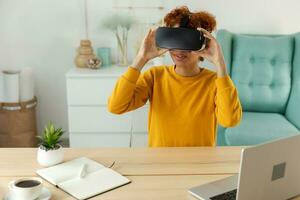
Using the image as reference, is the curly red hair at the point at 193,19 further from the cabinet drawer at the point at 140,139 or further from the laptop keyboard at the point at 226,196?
the cabinet drawer at the point at 140,139

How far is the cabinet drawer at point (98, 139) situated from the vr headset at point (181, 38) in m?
1.70

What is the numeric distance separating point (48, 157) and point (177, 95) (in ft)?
1.95

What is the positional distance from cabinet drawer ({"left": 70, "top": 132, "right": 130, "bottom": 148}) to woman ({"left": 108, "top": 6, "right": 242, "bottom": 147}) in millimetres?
1378

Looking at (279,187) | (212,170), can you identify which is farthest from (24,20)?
(279,187)

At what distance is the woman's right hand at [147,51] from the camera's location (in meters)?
1.70

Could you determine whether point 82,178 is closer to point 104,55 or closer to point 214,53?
point 214,53

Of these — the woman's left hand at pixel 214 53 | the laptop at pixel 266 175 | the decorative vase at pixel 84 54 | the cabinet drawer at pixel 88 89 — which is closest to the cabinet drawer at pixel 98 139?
the cabinet drawer at pixel 88 89

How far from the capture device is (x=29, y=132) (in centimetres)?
327

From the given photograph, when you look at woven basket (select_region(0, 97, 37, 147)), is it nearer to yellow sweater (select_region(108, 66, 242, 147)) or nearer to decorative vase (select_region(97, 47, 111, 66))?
decorative vase (select_region(97, 47, 111, 66))

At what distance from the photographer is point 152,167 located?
150cm

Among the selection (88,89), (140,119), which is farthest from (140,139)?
(88,89)

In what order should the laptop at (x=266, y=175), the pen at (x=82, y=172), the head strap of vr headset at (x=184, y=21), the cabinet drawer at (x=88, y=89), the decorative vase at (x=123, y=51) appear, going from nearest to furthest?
1. the laptop at (x=266, y=175)
2. the pen at (x=82, y=172)
3. the head strap of vr headset at (x=184, y=21)
4. the cabinet drawer at (x=88, y=89)
5. the decorative vase at (x=123, y=51)

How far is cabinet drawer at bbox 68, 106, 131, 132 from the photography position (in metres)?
3.11

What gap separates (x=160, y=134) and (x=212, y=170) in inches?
13.8
